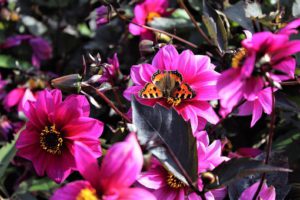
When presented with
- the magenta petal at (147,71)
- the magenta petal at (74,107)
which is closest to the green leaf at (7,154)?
the magenta petal at (74,107)

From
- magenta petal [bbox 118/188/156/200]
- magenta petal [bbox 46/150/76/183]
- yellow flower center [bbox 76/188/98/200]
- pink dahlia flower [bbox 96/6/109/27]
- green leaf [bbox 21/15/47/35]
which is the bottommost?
green leaf [bbox 21/15/47/35]

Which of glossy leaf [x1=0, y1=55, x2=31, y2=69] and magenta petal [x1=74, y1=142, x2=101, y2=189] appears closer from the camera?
magenta petal [x1=74, y1=142, x2=101, y2=189]

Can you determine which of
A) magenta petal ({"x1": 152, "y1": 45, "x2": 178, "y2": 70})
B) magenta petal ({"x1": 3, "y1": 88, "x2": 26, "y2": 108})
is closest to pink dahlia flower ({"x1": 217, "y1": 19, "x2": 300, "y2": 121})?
magenta petal ({"x1": 152, "y1": 45, "x2": 178, "y2": 70})

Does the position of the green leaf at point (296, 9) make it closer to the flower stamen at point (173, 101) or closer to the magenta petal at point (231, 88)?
the flower stamen at point (173, 101)

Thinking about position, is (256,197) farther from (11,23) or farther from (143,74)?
(11,23)

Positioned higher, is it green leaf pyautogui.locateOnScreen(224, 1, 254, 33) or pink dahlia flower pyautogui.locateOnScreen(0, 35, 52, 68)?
green leaf pyautogui.locateOnScreen(224, 1, 254, 33)

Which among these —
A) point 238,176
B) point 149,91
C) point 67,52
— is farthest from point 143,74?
point 67,52

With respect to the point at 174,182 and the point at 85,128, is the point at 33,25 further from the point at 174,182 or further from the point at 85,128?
the point at 174,182

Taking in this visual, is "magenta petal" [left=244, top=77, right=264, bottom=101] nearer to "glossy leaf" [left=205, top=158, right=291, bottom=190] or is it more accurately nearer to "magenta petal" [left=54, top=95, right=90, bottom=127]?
"glossy leaf" [left=205, top=158, right=291, bottom=190]

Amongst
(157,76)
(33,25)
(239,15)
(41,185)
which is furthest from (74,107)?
(33,25)
